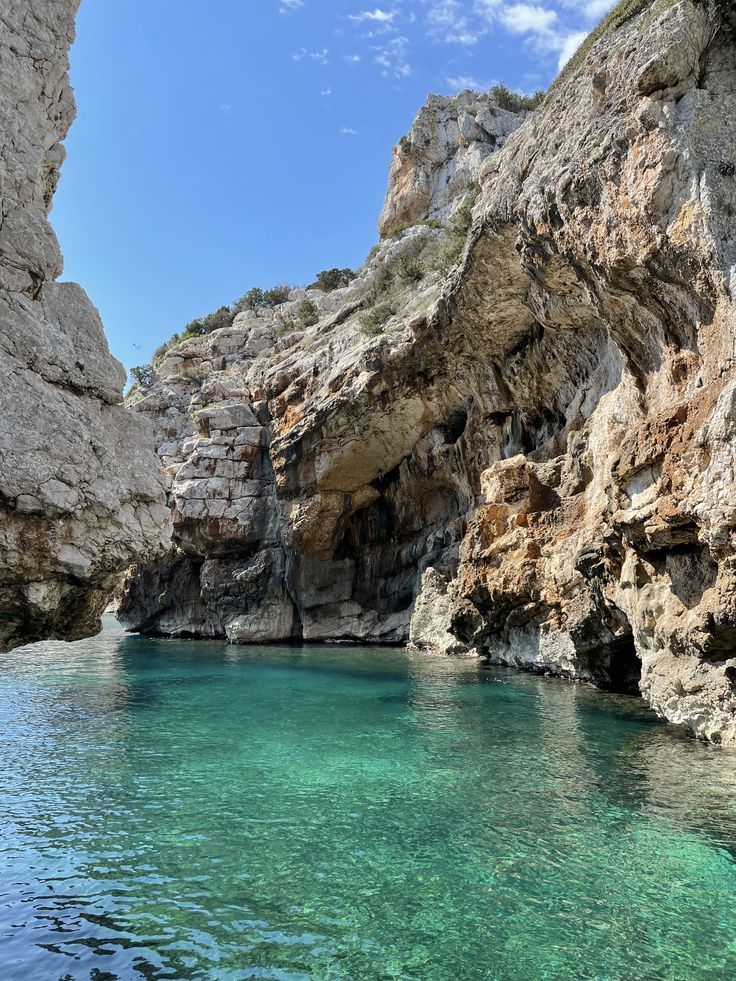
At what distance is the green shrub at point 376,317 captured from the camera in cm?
3353

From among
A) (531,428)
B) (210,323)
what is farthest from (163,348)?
(531,428)

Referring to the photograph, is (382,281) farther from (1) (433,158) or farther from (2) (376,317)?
(1) (433,158)

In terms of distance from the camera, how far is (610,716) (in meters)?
14.7

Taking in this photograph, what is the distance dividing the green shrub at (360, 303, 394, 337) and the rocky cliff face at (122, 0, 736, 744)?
240mm

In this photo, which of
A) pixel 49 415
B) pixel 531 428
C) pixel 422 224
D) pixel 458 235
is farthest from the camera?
pixel 422 224

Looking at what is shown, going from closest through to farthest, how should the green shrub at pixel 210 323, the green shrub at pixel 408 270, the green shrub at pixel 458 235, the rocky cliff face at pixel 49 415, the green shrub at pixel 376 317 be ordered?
the rocky cliff face at pixel 49 415, the green shrub at pixel 458 235, the green shrub at pixel 376 317, the green shrub at pixel 408 270, the green shrub at pixel 210 323

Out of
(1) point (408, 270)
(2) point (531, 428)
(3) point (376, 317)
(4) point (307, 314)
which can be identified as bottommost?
(2) point (531, 428)

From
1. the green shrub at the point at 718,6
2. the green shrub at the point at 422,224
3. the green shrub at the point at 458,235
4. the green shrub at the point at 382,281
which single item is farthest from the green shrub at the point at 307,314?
the green shrub at the point at 718,6

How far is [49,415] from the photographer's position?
587 cm

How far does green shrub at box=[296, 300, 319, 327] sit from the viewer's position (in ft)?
162

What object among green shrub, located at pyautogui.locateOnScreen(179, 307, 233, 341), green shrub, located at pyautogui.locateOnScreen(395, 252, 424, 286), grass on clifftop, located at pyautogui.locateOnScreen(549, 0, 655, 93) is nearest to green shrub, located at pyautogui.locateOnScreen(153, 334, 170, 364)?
green shrub, located at pyautogui.locateOnScreen(179, 307, 233, 341)

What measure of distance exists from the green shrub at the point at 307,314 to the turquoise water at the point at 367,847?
125 ft

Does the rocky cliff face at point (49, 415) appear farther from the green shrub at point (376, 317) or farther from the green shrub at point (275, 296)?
the green shrub at point (275, 296)

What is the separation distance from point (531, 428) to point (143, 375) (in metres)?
40.2
